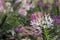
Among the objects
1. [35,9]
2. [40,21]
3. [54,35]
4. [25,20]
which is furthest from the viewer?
[35,9]

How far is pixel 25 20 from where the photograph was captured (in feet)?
10.8

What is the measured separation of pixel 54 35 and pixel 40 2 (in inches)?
45.0

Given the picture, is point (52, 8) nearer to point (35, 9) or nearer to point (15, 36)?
point (35, 9)

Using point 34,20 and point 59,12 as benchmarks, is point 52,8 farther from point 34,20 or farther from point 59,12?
point 34,20

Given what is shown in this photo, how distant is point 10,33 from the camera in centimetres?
272

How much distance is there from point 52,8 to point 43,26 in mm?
1825

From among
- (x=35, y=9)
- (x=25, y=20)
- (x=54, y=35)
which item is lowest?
(x=54, y=35)

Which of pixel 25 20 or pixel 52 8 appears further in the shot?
pixel 52 8

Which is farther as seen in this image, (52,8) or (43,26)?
(52,8)

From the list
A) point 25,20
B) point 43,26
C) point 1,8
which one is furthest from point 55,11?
point 43,26

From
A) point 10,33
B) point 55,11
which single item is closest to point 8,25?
point 10,33

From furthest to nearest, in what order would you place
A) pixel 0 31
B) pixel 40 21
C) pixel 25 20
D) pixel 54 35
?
pixel 25 20, pixel 54 35, pixel 0 31, pixel 40 21

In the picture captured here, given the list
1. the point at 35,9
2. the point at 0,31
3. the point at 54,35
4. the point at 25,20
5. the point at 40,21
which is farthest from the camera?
the point at 35,9

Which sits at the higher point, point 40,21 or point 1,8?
point 1,8
